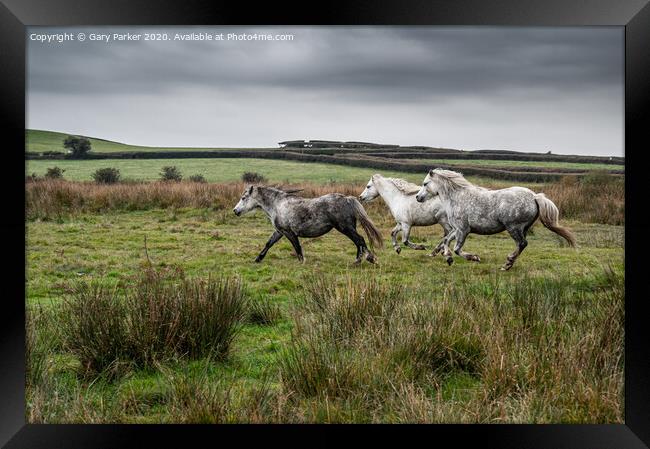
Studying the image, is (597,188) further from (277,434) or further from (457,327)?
(277,434)

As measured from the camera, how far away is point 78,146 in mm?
18594

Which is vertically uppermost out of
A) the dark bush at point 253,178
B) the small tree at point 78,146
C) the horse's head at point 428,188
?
the small tree at point 78,146

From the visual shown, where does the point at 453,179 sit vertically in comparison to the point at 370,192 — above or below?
above

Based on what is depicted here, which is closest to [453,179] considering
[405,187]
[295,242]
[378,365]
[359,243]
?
[405,187]

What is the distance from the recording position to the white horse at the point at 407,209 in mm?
10578

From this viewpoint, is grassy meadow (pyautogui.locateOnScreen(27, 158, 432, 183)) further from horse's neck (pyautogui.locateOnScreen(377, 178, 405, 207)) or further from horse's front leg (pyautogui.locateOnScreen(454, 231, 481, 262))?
horse's front leg (pyautogui.locateOnScreen(454, 231, 481, 262))

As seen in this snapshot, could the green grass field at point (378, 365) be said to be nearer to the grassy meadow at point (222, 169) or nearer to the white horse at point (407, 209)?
the white horse at point (407, 209)


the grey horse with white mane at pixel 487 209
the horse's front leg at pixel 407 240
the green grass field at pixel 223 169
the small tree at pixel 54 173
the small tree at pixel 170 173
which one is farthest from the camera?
the small tree at pixel 170 173

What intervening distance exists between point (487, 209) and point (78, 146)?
14.1 m

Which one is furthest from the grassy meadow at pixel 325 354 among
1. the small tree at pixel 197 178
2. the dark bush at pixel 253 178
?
the small tree at pixel 197 178

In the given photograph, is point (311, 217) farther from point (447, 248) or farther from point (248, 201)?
point (447, 248)

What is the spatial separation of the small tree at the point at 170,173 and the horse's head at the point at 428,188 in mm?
9316
